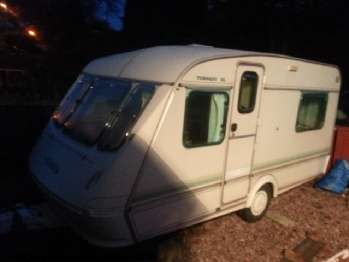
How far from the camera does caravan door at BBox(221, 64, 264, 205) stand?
15.7 ft

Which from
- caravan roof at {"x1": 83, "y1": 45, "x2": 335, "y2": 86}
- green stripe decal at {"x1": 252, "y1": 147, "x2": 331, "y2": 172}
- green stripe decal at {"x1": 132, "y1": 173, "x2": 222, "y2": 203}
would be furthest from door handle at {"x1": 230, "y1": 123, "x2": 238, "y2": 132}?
caravan roof at {"x1": 83, "y1": 45, "x2": 335, "y2": 86}

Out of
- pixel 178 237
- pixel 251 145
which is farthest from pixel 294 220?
pixel 178 237

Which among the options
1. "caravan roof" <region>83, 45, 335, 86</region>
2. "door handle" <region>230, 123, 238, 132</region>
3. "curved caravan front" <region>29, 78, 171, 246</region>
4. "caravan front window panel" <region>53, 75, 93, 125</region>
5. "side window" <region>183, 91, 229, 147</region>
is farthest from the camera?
"caravan front window panel" <region>53, 75, 93, 125</region>

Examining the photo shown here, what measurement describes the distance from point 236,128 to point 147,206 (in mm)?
1716

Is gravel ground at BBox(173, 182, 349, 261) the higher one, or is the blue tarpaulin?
the blue tarpaulin

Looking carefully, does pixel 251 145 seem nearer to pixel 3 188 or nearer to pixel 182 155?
pixel 182 155

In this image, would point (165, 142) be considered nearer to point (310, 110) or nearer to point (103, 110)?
point (103, 110)

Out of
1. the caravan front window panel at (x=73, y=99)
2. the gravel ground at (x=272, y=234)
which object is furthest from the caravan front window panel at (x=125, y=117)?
the gravel ground at (x=272, y=234)

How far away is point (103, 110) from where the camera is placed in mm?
4348

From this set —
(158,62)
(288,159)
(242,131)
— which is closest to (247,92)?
(242,131)

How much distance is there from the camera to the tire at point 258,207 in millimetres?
5527

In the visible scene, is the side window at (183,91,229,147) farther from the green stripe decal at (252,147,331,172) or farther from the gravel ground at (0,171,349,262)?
the gravel ground at (0,171,349,262)

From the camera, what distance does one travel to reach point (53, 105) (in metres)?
9.16

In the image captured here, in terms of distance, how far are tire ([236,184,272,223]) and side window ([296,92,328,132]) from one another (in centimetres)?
127
